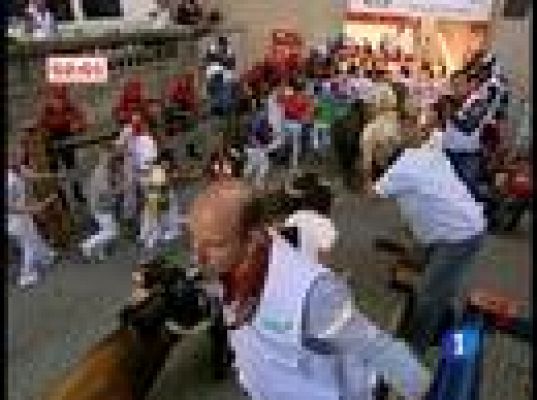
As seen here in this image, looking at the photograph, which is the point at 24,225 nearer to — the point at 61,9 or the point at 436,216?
the point at 436,216

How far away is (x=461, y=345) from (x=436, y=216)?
2.43 m

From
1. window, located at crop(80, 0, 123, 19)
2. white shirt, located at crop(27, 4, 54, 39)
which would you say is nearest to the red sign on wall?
white shirt, located at crop(27, 4, 54, 39)

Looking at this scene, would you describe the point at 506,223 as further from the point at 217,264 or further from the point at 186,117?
the point at 186,117

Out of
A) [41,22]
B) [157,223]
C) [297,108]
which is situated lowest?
[157,223]

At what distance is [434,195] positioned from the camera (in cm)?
430

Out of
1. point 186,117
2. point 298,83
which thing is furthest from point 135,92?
point 298,83

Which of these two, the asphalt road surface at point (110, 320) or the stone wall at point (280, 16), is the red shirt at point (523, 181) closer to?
the asphalt road surface at point (110, 320)

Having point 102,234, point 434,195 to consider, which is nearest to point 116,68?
point 102,234

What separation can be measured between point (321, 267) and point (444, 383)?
1.57ft

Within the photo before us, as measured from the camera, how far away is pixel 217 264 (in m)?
2.66

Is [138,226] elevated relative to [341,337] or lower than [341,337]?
lower

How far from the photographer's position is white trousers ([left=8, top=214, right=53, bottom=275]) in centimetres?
309

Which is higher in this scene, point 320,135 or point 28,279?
point 320,135

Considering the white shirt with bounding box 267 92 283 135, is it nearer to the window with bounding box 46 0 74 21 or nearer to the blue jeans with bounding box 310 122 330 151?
the blue jeans with bounding box 310 122 330 151
